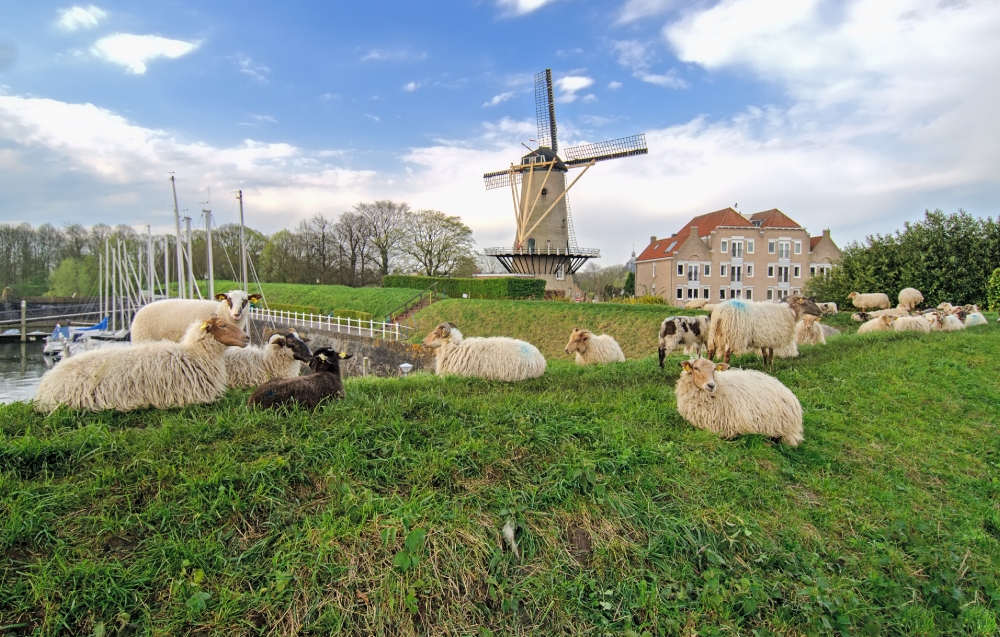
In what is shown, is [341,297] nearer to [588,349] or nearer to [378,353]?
[378,353]

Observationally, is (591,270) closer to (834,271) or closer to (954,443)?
(834,271)

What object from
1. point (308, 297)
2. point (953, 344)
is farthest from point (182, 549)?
point (308, 297)

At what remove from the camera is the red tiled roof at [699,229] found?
43.8 meters

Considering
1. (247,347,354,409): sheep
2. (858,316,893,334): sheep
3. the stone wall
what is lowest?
the stone wall

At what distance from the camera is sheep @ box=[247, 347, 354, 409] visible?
5238 millimetres

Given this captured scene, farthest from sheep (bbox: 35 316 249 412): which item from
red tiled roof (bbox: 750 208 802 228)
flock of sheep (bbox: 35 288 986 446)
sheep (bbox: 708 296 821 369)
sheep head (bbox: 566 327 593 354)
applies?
red tiled roof (bbox: 750 208 802 228)

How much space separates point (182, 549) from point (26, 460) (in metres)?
1.88

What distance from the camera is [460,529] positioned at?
12.0 feet

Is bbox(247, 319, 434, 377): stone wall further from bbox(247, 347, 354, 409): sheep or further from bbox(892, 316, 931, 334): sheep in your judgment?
bbox(892, 316, 931, 334): sheep

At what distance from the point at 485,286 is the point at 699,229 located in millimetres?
23633

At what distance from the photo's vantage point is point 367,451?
4406 mm

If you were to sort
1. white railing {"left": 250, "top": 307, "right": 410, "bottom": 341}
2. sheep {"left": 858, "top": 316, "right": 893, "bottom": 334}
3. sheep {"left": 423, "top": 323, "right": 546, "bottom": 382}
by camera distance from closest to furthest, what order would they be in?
sheep {"left": 423, "top": 323, "right": 546, "bottom": 382}
sheep {"left": 858, "top": 316, "right": 893, "bottom": 334}
white railing {"left": 250, "top": 307, "right": 410, "bottom": 341}

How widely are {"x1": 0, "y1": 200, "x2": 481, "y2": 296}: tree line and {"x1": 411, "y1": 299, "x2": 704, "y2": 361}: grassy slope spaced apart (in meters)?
20.3

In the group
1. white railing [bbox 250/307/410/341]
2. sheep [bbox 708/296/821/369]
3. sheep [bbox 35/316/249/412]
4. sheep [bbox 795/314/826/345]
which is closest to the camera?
sheep [bbox 35/316/249/412]
